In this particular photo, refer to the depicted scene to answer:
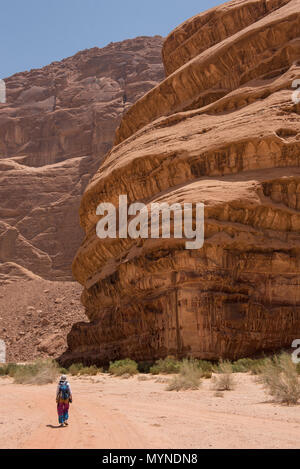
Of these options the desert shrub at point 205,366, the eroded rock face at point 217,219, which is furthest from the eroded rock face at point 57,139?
the desert shrub at point 205,366

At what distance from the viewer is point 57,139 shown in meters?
79.9

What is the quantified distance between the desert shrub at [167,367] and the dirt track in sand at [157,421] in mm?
3044

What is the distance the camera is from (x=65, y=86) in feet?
302

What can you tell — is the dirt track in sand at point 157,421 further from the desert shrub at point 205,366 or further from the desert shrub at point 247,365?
the desert shrub at point 205,366

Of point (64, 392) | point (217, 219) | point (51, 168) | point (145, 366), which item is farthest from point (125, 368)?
point (51, 168)

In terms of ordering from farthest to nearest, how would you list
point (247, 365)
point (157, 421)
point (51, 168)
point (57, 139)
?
point (57, 139)
point (51, 168)
point (247, 365)
point (157, 421)

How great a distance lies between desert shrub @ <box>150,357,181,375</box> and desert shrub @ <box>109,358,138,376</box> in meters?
1.04

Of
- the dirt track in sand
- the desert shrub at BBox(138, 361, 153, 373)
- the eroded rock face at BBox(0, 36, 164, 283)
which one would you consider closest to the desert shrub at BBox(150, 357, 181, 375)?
the desert shrub at BBox(138, 361, 153, 373)

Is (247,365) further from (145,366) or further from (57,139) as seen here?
(57,139)

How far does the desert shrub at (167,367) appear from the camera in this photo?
15.3 meters

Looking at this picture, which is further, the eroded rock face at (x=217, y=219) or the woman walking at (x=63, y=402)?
the eroded rock face at (x=217, y=219)

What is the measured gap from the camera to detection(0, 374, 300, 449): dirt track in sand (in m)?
6.03

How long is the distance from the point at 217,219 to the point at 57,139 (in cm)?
6678
